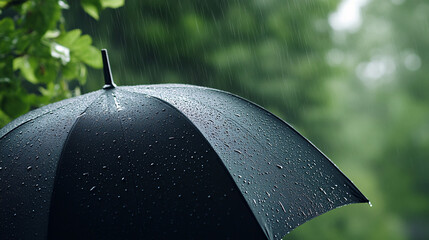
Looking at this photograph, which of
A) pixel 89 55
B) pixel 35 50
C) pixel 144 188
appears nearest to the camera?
pixel 144 188

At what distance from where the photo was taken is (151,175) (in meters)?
1.66

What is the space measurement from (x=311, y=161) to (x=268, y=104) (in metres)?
5.81

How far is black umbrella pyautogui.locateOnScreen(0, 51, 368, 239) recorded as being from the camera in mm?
1603

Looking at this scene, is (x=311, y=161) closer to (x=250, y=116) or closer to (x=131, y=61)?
(x=250, y=116)

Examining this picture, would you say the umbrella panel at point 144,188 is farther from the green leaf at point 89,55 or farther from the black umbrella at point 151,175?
the green leaf at point 89,55

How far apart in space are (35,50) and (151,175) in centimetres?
161

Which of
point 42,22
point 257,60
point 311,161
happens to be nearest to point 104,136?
point 311,161

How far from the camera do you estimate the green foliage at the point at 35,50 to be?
9.22 feet

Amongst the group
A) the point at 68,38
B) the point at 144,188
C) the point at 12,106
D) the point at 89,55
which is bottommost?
the point at 144,188

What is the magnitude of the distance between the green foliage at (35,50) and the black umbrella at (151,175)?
0.94 meters

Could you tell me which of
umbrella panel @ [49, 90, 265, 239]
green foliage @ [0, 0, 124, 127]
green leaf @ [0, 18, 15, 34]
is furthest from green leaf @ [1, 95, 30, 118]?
umbrella panel @ [49, 90, 265, 239]

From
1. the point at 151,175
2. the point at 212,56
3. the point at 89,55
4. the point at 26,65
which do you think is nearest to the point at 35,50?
the point at 26,65

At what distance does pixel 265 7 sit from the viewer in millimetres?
7609

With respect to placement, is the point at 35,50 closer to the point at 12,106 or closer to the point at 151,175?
the point at 12,106
